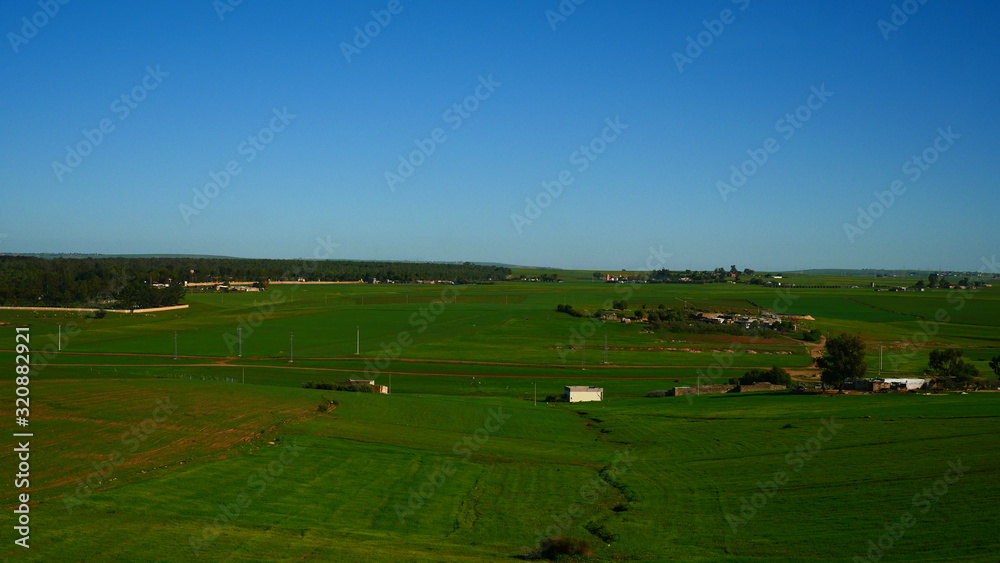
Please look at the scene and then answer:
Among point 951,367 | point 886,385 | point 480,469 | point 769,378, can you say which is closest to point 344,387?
point 480,469

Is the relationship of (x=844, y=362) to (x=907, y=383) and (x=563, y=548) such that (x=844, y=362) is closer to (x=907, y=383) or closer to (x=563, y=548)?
(x=907, y=383)

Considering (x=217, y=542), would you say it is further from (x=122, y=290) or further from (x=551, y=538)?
(x=122, y=290)

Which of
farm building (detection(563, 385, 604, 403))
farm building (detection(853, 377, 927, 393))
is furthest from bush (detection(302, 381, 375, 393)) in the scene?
farm building (detection(853, 377, 927, 393))

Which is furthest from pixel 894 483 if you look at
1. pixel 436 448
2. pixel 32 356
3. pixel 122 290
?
pixel 122 290

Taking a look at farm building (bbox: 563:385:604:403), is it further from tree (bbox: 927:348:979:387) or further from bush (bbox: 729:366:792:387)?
tree (bbox: 927:348:979:387)

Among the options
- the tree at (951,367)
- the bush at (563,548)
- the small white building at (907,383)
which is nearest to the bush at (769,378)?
the small white building at (907,383)
